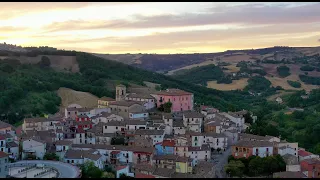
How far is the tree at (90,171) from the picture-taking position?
18266 mm

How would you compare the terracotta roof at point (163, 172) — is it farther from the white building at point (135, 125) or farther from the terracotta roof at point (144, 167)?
the white building at point (135, 125)

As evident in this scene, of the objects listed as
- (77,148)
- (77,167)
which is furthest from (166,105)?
(77,167)

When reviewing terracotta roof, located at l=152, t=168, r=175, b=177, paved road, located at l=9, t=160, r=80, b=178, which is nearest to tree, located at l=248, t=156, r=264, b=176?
terracotta roof, located at l=152, t=168, r=175, b=177

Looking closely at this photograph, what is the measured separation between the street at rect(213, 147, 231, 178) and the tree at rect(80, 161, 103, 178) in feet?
16.6

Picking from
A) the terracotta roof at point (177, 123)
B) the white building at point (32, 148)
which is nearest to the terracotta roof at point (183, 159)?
the terracotta roof at point (177, 123)

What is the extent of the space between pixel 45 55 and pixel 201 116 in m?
35.2

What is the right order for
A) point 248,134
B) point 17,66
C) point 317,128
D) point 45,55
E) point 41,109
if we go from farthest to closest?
1. point 45,55
2. point 17,66
3. point 41,109
4. point 317,128
5. point 248,134

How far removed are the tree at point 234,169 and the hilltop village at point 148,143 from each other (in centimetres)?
39

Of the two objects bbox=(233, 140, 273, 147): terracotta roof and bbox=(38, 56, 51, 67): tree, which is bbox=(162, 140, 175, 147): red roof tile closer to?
bbox=(233, 140, 273, 147): terracotta roof

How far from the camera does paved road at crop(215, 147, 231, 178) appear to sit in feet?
65.4

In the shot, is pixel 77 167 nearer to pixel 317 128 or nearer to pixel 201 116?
pixel 201 116

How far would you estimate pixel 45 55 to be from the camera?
2217 inches

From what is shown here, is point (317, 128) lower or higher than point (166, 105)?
lower

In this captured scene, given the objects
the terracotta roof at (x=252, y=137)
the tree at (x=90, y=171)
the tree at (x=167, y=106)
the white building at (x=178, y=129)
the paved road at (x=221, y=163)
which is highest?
the tree at (x=167, y=106)
